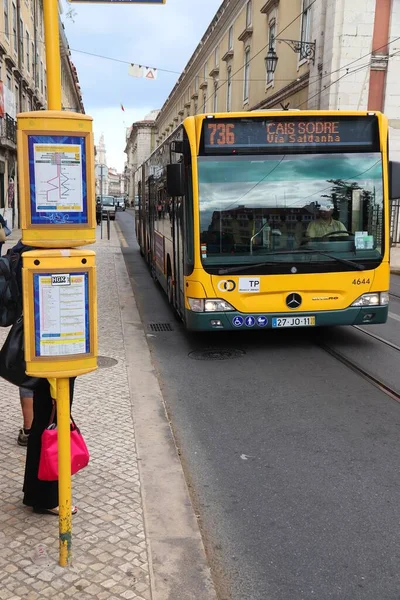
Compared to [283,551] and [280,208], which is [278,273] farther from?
[283,551]

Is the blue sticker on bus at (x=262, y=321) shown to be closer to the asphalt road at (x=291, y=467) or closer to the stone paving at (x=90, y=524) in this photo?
the asphalt road at (x=291, y=467)

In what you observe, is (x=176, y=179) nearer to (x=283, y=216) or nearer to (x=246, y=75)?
(x=283, y=216)

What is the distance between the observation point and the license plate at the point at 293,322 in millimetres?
7031

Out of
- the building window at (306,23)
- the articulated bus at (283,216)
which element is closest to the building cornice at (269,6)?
the building window at (306,23)

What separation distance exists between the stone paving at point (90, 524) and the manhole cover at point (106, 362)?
1227 millimetres

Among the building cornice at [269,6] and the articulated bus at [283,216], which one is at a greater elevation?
the building cornice at [269,6]

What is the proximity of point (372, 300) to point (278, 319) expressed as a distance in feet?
4.07

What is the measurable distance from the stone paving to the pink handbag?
317 millimetres

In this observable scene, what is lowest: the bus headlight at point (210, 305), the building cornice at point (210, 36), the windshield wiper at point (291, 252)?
the bus headlight at point (210, 305)

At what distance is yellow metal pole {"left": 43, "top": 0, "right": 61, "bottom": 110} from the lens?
8.25 feet

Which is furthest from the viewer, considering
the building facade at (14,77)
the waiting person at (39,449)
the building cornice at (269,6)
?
the building cornice at (269,6)

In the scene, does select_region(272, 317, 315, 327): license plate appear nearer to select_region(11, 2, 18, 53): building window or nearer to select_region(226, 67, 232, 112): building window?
select_region(11, 2, 18, 53): building window

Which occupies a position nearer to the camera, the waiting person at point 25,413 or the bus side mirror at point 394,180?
the waiting person at point 25,413

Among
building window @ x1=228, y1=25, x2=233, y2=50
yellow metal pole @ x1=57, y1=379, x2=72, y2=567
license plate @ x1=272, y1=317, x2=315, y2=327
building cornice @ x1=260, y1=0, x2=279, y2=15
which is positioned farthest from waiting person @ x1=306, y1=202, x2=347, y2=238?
building window @ x1=228, y1=25, x2=233, y2=50
